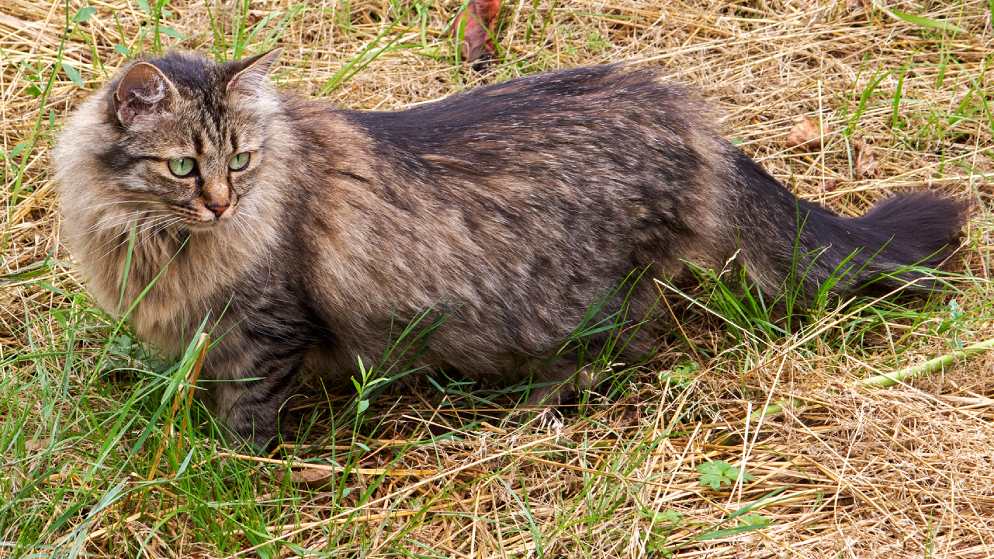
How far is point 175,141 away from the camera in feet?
8.00

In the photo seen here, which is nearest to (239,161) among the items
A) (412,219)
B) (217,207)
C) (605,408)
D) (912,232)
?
(217,207)

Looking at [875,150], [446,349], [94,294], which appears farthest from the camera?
[875,150]

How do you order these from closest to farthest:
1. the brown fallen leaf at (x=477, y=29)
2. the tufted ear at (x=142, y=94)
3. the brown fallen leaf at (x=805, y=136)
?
1. the tufted ear at (x=142, y=94)
2. the brown fallen leaf at (x=805, y=136)
3. the brown fallen leaf at (x=477, y=29)

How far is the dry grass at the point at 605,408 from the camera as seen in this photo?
2445 mm

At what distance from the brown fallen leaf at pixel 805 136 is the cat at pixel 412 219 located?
62 centimetres

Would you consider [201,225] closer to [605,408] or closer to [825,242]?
[605,408]

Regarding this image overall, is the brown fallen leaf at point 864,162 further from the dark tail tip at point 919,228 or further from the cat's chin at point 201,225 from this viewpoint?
the cat's chin at point 201,225

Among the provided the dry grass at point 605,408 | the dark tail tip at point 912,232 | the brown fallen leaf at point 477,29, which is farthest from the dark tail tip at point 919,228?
the brown fallen leaf at point 477,29

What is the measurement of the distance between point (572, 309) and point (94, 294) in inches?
54.2

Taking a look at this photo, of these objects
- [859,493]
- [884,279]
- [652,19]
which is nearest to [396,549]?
[859,493]

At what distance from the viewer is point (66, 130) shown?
2.63 meters

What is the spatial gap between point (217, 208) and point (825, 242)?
184 cm

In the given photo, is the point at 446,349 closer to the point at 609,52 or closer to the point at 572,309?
the point at 572,309

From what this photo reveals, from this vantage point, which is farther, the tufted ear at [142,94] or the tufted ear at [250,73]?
the tufted ear at [250,73]
